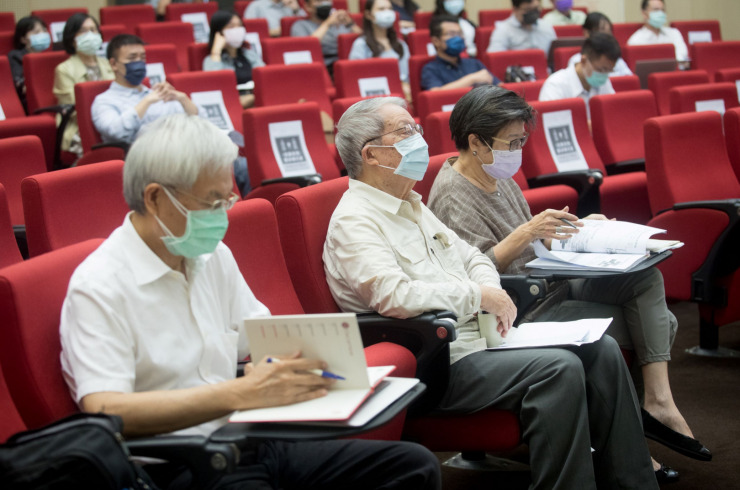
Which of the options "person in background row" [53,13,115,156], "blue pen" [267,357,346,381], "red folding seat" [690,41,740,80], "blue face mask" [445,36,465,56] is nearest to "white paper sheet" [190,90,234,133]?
"person in background row" [53,13,115,156]

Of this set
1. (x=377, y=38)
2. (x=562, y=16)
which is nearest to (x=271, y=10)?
(x=377, y=38)

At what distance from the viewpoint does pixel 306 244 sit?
87.0 inches

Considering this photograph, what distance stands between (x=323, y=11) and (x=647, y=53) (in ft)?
8.18

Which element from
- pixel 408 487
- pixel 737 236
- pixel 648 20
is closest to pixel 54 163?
pixel 737 236

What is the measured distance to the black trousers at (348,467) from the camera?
161cm

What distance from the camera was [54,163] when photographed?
4836mm

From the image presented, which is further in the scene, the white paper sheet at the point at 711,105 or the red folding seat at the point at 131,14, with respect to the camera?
the red folding seat at the point at 131,14

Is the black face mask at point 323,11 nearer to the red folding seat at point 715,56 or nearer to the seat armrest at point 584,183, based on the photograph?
the red folding seat at point 715,56

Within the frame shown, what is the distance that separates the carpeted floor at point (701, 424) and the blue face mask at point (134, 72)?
2820mm

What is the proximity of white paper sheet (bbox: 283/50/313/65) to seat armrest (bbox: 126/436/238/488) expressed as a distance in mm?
5024

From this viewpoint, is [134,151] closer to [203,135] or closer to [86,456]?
[203,135]

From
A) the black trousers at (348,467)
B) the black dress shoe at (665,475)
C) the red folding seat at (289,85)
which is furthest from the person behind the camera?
the red folding seat at (289,85)

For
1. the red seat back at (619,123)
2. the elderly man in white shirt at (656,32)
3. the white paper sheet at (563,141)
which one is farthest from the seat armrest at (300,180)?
the elderly man in white shirt at (656,32)

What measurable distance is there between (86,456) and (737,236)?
99.7 inches
